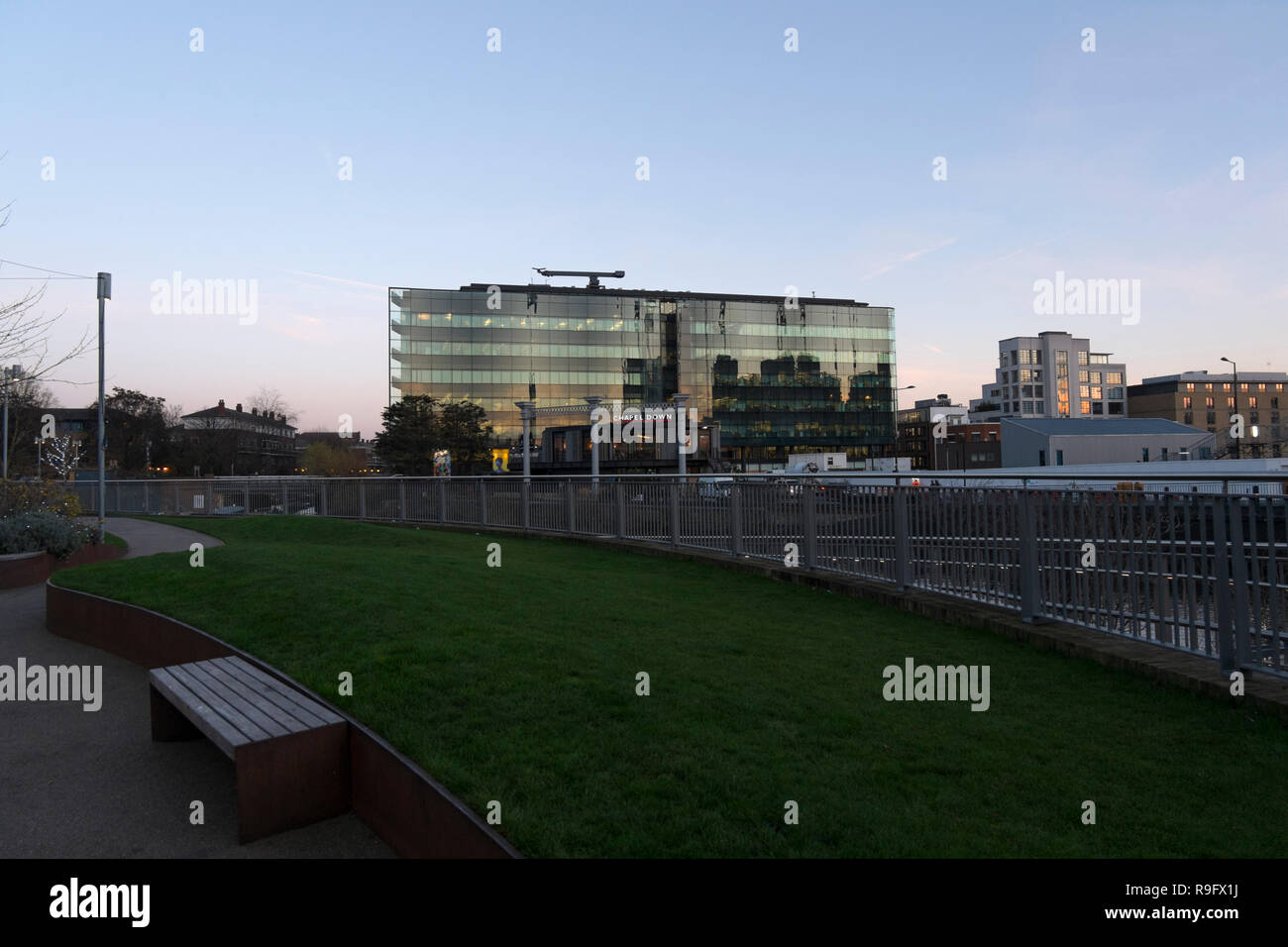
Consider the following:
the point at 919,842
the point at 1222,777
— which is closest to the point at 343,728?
the point at 919,842

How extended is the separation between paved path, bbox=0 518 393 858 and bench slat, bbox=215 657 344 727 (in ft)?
1.80

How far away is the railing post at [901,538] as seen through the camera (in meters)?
9.85

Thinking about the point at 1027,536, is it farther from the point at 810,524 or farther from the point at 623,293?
the point at 623,293

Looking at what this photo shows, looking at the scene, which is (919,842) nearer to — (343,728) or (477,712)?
(477,712)

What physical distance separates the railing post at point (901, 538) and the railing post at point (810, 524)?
1.52m

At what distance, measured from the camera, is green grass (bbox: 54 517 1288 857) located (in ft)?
12.2

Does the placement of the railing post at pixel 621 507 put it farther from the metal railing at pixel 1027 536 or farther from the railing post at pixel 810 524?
the railing post at pixel 810 524

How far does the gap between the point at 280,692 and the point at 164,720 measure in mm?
1288

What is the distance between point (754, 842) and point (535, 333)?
7793cm

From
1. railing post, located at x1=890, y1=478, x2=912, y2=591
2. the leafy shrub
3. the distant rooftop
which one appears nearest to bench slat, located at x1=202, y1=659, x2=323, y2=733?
railing post, located at x1=890, y1=478, x2=912, y2=591

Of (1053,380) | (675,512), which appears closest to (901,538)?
(675,512)

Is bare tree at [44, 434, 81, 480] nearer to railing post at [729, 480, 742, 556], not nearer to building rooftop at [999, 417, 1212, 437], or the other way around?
railing post at [729, 480, 742, 556]

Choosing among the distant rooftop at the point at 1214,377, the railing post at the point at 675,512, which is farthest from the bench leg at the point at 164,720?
the distant rooftop at the point at 1214,377

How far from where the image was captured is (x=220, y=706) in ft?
16.6
